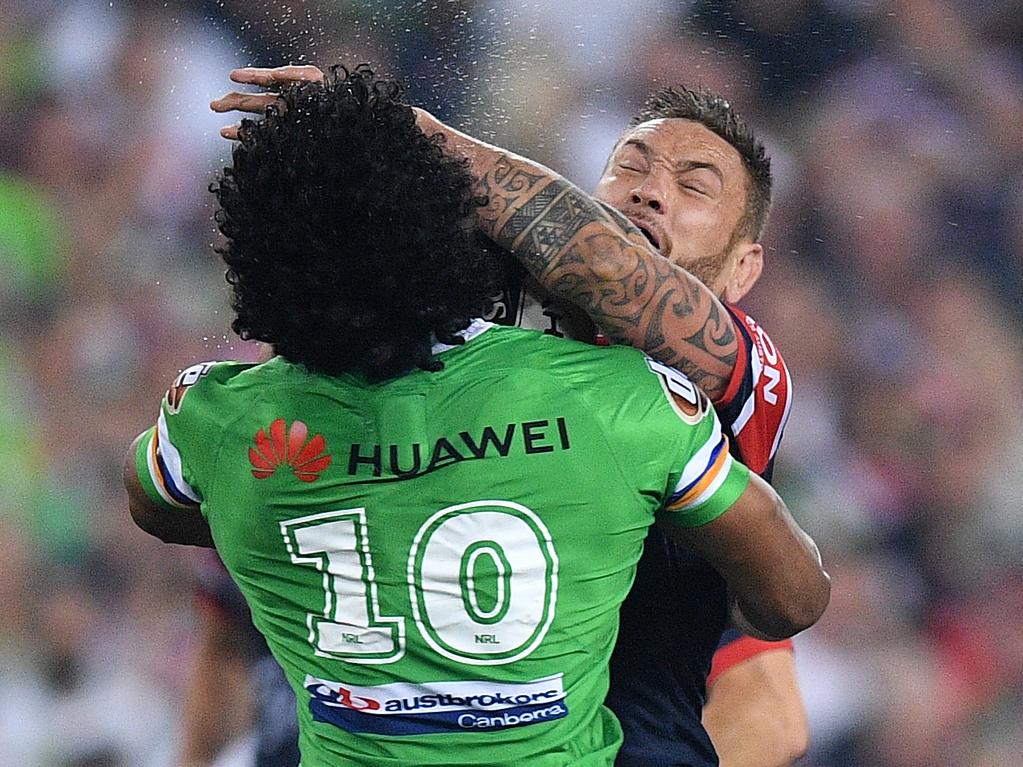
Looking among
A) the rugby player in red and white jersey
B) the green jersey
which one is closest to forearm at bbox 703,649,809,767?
the rugby player in red and white jersey

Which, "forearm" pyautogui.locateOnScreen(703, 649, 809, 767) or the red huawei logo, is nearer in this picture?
the red huawei logo

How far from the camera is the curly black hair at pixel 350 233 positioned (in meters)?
1.21

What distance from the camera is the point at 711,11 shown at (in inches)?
137

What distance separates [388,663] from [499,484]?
21 cm

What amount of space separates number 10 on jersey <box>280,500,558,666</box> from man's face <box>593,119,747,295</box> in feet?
2.44

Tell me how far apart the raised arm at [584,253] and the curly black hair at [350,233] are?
0.08 meters

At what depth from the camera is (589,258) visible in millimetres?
1355

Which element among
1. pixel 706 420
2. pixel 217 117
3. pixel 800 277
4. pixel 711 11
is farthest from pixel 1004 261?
pixel 706 420

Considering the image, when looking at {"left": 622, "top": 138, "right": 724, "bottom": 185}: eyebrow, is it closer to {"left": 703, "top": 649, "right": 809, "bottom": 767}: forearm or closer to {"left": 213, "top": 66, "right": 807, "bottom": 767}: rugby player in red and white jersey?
{"left": 213, "top": 66, "right": 807, "bottom": 767}: rugby player in red and white jersey

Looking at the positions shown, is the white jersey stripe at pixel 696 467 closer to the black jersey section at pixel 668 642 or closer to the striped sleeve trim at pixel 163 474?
the black jersey section at pixel 668 642

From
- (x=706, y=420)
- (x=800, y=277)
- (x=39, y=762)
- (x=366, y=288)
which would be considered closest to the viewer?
(x=366, y=288)

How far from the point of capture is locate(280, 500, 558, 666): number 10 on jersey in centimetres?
126

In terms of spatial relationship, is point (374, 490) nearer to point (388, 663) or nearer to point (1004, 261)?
point (388, 663)

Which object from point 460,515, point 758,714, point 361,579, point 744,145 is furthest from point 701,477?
point 758,714
